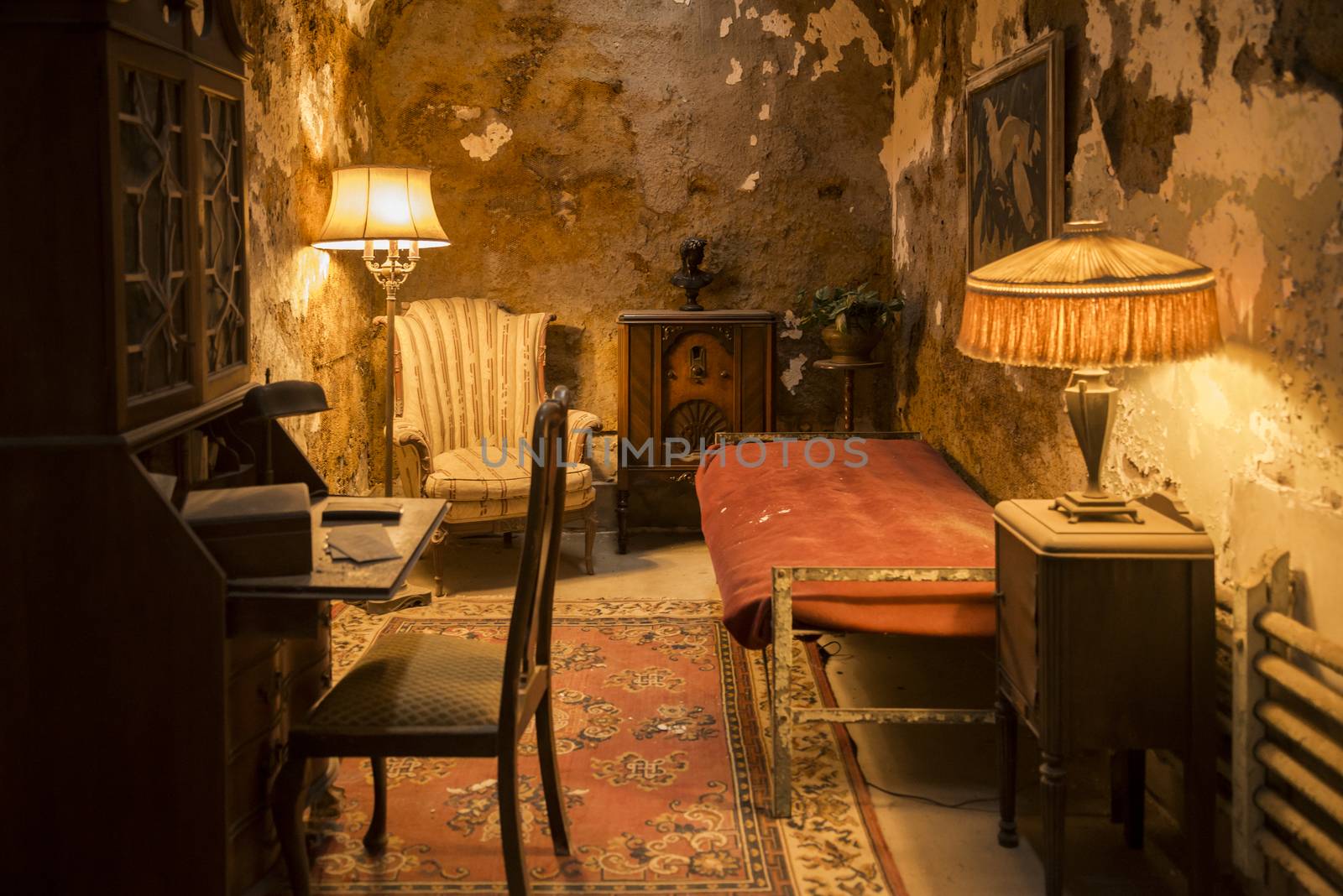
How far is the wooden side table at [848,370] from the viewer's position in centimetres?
548

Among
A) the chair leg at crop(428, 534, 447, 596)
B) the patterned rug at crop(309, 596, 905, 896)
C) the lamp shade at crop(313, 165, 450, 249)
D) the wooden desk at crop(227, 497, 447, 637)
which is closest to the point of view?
the wooden desk at crop(227, 497, 447, 637)

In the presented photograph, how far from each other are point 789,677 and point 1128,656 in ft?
2.60

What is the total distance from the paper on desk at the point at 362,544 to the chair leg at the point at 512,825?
0.43 metres

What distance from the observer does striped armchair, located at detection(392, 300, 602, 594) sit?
527cm

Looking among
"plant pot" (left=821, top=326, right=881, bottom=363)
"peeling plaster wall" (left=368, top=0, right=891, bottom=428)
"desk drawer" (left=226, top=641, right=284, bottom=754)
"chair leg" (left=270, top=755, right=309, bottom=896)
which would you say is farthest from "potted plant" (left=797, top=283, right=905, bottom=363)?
"chair leg" (left=270, top=755, right=309, bottom=896)

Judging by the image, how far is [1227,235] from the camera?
8.34 feet

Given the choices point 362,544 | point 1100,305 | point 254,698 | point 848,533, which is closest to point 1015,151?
point 848,533

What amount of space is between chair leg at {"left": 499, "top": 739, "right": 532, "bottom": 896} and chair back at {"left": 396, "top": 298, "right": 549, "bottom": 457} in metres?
3.36

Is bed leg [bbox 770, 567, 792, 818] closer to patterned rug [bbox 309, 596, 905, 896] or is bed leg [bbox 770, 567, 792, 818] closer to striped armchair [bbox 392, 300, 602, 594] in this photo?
patterned rug [bbox 309, 596, 905, 896]

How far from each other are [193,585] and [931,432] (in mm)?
3678

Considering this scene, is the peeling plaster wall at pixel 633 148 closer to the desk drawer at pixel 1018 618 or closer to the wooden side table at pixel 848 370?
the wooden side table at pixel 848 370

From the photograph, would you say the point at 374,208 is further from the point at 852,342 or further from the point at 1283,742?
the point at 1283,742

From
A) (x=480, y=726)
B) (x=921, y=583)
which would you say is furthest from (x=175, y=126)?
(x=921, y=583)

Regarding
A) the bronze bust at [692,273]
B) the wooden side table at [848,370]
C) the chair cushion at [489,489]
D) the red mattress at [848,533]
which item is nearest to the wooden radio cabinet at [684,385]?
the bronze bust at [692,273]
